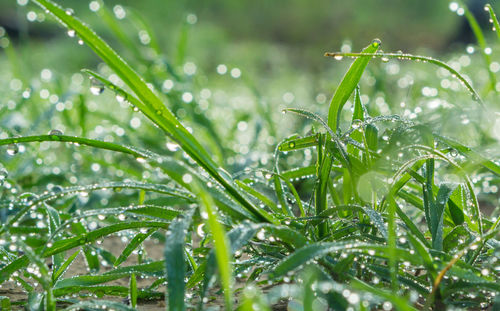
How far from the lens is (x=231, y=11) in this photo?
29.8 feet

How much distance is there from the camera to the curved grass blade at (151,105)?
2.05 feet

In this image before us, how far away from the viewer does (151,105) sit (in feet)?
2.13

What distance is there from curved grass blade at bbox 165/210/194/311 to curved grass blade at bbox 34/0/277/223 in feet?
0.34

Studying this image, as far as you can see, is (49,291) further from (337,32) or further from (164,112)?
(337,32)

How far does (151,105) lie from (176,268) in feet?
0.76

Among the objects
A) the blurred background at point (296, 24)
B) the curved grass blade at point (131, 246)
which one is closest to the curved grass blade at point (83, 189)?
the curved grass blade at point (131, 246)

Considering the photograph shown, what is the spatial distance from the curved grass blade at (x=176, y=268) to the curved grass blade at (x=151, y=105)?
4.1 inches

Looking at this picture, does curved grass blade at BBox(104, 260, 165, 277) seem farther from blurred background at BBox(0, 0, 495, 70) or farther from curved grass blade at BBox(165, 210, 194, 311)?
blurred background at BBox(0, 0, 495, 70)

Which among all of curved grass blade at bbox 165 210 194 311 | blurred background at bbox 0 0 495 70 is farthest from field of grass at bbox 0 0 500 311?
blurred background at bbox 0 0 495 70

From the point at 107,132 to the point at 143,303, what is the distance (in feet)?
3.65

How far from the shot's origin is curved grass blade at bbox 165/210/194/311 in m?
0.48

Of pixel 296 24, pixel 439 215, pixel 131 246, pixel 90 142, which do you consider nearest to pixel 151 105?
pixel 90 142

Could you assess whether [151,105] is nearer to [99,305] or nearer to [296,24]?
[99,305]

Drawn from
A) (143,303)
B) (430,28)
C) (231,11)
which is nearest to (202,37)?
(231,11)
